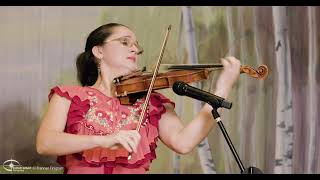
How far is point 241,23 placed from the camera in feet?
8.46

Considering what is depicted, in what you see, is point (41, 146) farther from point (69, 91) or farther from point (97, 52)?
point (97, 52)

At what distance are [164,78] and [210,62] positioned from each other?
44 centimetres

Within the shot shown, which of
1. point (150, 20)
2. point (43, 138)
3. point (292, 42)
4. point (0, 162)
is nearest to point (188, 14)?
point (150, 20)

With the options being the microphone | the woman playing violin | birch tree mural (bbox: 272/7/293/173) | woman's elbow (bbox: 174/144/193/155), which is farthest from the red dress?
birch tree mural (bbox: 272/7/293/173)

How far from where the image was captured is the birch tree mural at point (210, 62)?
2482mm

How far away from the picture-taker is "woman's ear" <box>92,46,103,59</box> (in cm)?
238

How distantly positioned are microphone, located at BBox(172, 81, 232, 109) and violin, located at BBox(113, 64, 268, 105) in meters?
0.17

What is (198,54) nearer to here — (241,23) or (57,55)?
(241,23)

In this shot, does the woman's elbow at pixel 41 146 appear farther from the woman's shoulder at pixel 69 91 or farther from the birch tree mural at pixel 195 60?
the birch tree mural at pixel 195 60

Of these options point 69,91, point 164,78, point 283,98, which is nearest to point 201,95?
point 164,78

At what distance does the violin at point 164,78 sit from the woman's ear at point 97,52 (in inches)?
6.4
